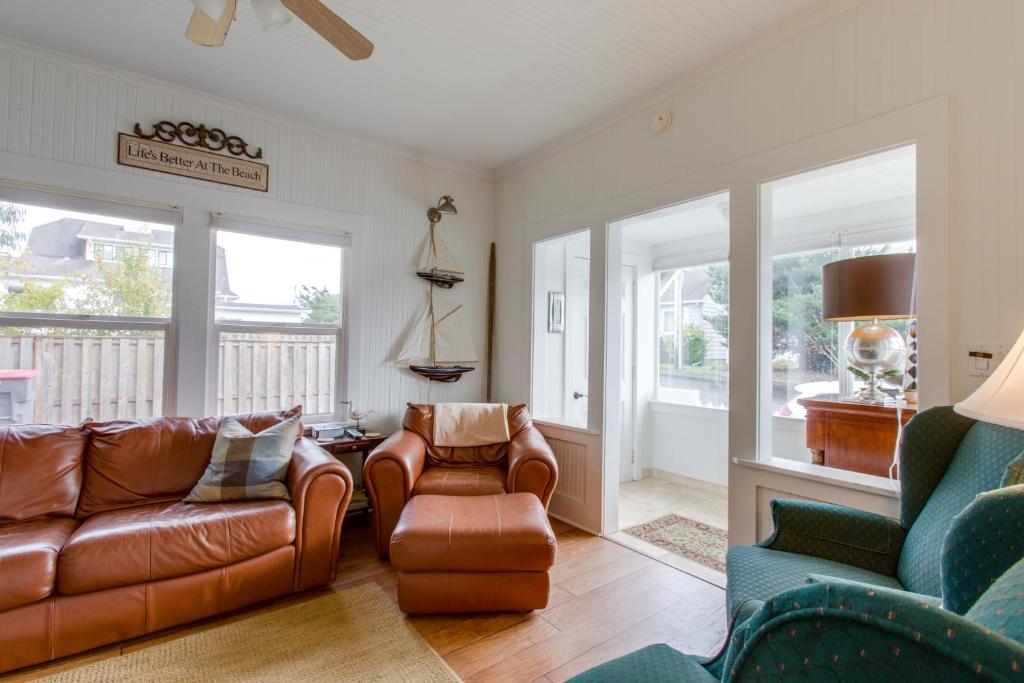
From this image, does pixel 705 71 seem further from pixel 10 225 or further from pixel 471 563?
pixel 10 225

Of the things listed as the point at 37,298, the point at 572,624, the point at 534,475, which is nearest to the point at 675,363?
the point at 534,475

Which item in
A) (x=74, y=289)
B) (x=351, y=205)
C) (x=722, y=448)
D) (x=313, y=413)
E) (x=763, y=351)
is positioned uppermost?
(x=351, y=205)

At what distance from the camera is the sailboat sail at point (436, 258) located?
12.1 ft

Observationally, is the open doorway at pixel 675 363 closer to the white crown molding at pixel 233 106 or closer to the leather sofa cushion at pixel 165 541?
the white crown molding at pixel 233 106

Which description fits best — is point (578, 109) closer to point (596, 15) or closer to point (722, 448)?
point (596, 15)

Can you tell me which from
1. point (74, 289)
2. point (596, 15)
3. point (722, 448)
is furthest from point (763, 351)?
point (74, 289)

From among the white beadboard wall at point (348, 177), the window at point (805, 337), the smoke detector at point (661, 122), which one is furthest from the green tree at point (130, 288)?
the window at point (805, 337)

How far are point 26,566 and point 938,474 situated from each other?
10.8 feet

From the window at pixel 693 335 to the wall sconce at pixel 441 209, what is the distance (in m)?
2.29

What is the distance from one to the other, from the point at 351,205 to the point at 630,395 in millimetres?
3003

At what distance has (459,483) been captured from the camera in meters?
2.69

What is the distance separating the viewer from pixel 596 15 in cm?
212

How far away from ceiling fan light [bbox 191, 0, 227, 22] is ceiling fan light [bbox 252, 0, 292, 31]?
0.10 m

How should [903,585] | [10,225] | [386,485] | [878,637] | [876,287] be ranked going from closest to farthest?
[878,637] < [903,585] < [876,287] < [10,225] < [386,485]
